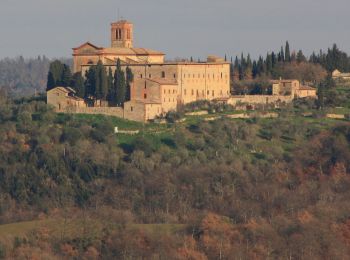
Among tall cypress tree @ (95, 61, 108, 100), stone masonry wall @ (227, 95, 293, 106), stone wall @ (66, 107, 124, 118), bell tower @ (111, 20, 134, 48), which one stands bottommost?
stone wall @ (66, 107, 124, 118)

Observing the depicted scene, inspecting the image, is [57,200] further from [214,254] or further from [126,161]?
[214,254]

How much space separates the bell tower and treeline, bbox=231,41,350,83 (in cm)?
610

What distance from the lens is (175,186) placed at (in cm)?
5972

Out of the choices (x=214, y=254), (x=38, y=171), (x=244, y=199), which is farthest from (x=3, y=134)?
(x=214, y=254)

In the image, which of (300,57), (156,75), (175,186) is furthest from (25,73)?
(175,186)

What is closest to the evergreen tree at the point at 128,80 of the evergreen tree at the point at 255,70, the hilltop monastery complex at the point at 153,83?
the hilltop monastery complex at the point at 153,83

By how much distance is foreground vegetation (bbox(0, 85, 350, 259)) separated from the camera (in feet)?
162

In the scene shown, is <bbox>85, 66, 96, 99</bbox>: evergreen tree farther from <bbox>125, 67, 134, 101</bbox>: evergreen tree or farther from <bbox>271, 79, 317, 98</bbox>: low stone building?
<bbox>271, 79, 317, 98</bbox>: low stone building

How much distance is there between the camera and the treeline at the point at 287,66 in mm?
75500

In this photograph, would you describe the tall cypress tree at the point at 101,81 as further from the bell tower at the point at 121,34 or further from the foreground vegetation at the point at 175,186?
the bell tower at the point at 121,34

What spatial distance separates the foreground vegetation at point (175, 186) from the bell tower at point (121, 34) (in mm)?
5617

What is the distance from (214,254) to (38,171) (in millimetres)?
15288

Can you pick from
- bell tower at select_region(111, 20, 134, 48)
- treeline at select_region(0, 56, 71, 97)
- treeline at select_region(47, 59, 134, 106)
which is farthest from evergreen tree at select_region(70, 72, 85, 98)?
treeline at select_region(0, 56, 71, 97)

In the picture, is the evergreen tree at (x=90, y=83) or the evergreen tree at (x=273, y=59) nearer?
the evergreen tree at (x=90, y=83)
